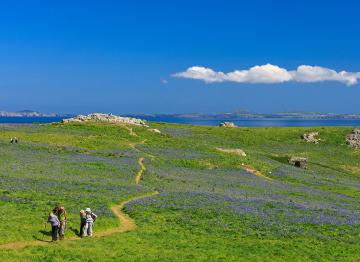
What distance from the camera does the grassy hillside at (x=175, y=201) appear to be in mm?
29094

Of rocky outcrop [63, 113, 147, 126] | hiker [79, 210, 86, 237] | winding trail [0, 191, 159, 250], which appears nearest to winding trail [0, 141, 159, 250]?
winding trail [0, 191, 159, 250]

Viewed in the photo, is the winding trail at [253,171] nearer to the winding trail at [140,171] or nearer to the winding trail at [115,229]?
the winding trail at [140,171]

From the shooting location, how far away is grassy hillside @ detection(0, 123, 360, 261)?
29094 millimetres

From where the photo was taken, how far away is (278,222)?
125 feet

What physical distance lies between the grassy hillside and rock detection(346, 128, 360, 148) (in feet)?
74.9

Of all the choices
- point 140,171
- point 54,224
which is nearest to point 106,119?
point 140,171

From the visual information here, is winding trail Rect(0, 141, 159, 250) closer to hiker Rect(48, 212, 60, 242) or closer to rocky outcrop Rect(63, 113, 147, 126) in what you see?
hiker Rect(48, 212, 60, 242)

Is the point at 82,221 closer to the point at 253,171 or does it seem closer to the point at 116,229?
the point at 116,229

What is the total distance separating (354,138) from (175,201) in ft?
301

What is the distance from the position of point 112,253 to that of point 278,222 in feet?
55.3

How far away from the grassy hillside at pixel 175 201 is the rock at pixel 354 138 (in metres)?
22.8

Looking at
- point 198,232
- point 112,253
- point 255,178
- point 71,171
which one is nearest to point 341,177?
point 255,178

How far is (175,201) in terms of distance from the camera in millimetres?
43562

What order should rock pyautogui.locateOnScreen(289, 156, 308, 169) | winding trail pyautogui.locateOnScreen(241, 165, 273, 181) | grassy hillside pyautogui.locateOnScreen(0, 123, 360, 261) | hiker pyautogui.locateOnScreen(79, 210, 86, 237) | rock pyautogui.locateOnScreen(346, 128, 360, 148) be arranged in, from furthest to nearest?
rock pyautogui.locateOnScreen(346, 128, 360, 148) < rock pyautogui.locateOnScreen(289, 156, 308, 169) < winding trail pyautogui.locateOnScreen(241, 165, 273, 181) < hiker pyautogui.locateOnScreen(79, 210, 86, 237) < grassy hillside pyautogui.locateOnScreen(0, 123, 360, 261)
